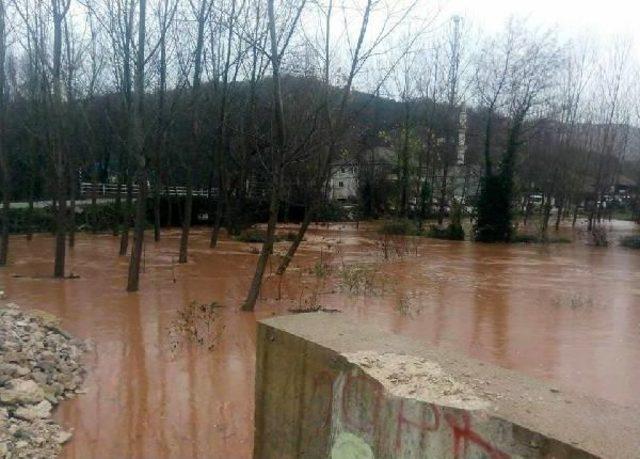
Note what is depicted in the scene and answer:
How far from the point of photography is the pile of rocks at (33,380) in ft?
17.7

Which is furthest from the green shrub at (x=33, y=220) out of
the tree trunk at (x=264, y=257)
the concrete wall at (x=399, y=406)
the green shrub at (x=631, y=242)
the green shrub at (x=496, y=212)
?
the green shrub at (x=631, y=242)

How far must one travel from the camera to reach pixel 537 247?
28344 millimetres

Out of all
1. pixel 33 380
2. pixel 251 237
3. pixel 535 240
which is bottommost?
pixel 33 380

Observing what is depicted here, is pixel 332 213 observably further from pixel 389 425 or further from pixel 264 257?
pixel 389 425

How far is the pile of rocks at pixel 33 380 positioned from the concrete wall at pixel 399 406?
218cm

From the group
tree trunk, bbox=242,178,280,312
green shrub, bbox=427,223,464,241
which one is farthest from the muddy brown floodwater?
green shrub, bbox=427,223,464,241

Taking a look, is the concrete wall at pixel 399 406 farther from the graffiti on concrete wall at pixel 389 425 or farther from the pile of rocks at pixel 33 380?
the pile of rocks at pixel 33 380

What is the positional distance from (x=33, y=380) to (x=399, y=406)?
15.6 feet

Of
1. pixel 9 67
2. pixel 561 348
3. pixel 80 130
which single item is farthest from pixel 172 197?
pixel 561 348

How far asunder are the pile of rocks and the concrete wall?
2180 millimetres

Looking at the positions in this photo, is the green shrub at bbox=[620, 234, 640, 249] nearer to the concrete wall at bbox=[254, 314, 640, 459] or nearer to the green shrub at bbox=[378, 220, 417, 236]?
the green shrub at bbox=[378, 220, 417, 236]

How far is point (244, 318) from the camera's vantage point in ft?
36.1

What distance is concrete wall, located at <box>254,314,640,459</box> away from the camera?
289 centimetres

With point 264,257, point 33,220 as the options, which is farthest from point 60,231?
point 33,220
